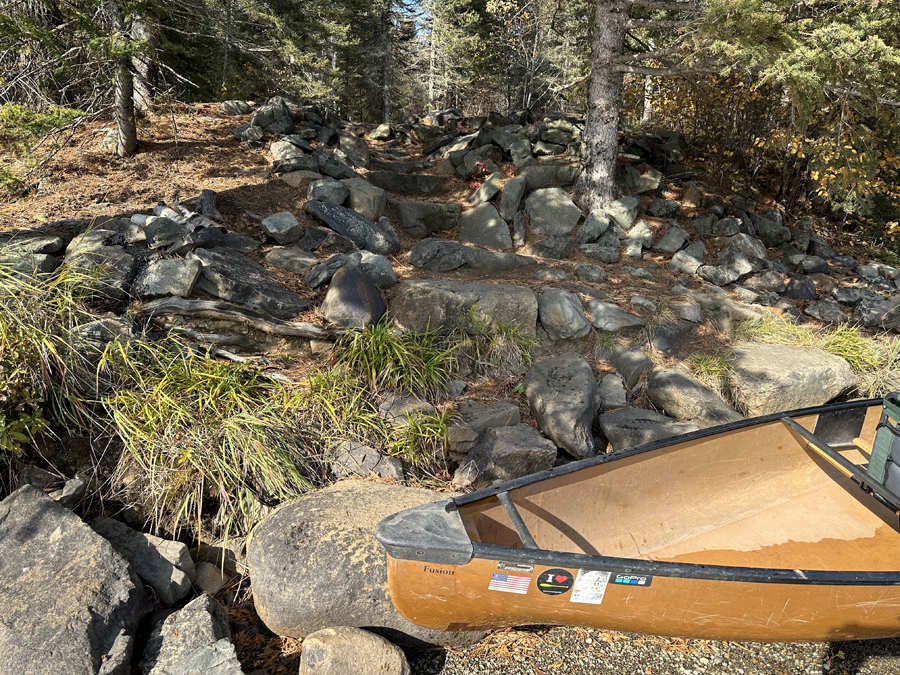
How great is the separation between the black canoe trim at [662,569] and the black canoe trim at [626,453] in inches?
16.7

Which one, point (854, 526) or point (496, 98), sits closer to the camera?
point (854, 526)

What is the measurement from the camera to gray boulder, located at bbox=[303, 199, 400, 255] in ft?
20.5

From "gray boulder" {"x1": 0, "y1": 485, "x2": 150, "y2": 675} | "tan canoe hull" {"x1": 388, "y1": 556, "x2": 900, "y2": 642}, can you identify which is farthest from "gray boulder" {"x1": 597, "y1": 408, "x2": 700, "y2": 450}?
"gray boulder" {"x1": 0, "y1": 485, "x2": 150, "y2": 675}

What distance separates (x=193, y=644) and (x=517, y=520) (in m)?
1.70

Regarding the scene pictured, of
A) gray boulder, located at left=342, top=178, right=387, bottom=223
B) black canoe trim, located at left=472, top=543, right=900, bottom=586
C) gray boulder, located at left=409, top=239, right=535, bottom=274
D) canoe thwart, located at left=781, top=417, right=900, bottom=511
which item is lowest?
canoe thwart, located at left=781, top=417, right=900, bottom=511

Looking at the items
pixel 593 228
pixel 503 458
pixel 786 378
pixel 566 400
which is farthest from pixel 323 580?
pixel 593 228

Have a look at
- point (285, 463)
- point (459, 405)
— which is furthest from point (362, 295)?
point (285, 463)

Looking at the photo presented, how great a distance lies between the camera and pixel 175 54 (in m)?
9.82

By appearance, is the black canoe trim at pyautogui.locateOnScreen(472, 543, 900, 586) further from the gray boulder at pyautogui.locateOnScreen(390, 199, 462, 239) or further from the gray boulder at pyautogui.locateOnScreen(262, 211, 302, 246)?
the gray boulder at pyautogui.locateOnScreen(390, 199, 462, 239)

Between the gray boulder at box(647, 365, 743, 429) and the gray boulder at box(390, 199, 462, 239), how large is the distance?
12.0ft

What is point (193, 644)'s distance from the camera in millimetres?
2551

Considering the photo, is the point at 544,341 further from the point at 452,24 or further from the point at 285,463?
the point at 452,24

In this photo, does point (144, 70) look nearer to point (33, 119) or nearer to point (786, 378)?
Answer: point (33, 119)

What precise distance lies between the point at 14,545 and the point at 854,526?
5.25 metres
